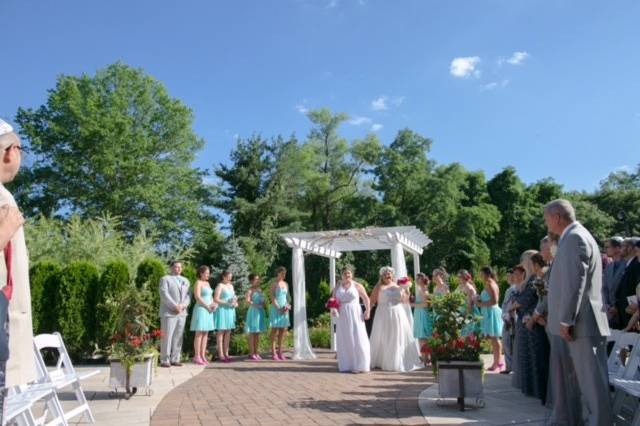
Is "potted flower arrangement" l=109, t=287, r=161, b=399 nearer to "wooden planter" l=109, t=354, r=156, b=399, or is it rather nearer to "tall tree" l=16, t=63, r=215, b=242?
"wooden planter" l=109, t=354, r=156, b=399

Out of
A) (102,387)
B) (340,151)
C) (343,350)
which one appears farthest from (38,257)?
(340,151)

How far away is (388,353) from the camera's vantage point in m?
9.62

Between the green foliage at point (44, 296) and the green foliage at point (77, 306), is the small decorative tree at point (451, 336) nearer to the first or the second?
the green foliage at point (77, 306)

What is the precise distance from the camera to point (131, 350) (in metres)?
6.63

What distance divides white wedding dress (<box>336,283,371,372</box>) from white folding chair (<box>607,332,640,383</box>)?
15.6 feet

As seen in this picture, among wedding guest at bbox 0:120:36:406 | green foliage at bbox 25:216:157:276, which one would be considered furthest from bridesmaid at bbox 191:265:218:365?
wedding guest at bbox 0:120:36:406

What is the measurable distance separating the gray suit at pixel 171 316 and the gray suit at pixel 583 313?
7183 millimetres

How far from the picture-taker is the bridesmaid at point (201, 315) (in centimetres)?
1045

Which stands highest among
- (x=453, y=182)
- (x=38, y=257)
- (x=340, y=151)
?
(x=340, y=151)

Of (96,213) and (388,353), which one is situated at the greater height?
(96,213)

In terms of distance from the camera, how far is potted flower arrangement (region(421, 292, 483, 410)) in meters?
5.55

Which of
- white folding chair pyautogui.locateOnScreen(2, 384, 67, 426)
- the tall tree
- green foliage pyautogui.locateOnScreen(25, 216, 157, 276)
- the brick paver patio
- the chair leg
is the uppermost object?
the tall tree

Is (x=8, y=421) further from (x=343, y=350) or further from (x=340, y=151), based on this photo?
(x=340, y=151)

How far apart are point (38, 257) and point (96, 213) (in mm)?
11300
